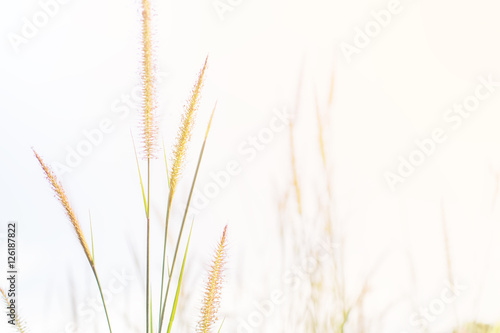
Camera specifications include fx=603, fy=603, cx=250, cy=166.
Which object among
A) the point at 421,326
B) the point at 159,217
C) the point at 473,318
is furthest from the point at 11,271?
the point at 473,318

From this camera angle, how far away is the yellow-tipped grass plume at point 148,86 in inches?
56.9

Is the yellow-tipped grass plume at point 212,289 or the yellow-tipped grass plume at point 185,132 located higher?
the yellow-tipped grass plume at point 185,132

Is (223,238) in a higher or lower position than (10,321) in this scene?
higher

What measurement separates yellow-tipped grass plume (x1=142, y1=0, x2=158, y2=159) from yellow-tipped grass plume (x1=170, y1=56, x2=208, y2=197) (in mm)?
88

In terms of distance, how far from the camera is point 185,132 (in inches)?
54.4

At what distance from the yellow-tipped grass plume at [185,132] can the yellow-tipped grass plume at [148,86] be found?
3.5 inches

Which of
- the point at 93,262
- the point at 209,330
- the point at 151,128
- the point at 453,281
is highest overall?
the point at 151,128

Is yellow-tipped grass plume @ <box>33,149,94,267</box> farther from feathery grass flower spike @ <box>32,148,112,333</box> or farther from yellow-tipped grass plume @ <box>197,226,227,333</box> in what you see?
yellow-tipped grass plume @ <box>197,226,227,333</box>

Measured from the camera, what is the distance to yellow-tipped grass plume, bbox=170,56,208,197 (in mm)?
1381

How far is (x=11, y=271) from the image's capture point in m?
2.45

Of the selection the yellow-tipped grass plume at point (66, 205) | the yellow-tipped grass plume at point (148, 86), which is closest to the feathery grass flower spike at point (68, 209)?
the yellow-tipped grass plume at point (66, 205)

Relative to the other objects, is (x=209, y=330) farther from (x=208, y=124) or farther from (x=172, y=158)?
(x=208, y=124)

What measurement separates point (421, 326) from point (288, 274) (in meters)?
0.48

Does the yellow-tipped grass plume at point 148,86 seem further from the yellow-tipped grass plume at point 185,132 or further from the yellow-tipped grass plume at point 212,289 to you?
the yellow-tipped grass plume at point 212,289
